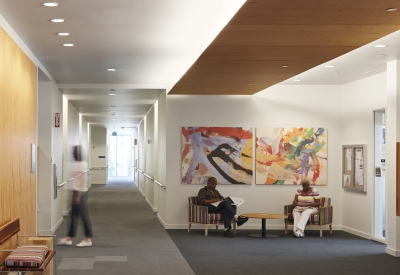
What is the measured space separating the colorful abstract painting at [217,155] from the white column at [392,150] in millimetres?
3745

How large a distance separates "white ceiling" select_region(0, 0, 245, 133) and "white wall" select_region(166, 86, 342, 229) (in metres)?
0.89

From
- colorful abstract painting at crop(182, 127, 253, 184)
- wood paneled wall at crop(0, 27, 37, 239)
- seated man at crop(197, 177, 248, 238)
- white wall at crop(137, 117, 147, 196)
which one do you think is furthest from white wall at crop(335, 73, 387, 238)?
white wall at crop(137, 117, 147, 196)

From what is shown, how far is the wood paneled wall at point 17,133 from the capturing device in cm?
668

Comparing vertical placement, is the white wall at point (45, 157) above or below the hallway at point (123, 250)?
above

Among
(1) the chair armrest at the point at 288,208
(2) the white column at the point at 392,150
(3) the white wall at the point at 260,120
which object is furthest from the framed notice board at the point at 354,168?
(2) the white column at the point at 392,150

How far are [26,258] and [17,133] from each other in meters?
2.01

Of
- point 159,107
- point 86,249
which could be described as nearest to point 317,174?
point 159,107

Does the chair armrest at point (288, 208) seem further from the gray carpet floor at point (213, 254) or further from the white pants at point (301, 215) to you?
the gray carpet floor at point (213, 254)

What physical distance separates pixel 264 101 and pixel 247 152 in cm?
120

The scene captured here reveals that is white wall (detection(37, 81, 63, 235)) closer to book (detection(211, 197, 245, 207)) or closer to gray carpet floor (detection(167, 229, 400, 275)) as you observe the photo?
gray carpet floor (detection(167, 229, 400, 275))

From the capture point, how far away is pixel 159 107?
48.4 ft

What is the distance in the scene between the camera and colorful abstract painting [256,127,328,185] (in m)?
13.0

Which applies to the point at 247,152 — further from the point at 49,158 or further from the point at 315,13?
the point at 315,13

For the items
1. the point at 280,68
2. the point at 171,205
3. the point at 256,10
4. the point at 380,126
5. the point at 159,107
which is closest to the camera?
the point at 256,10
